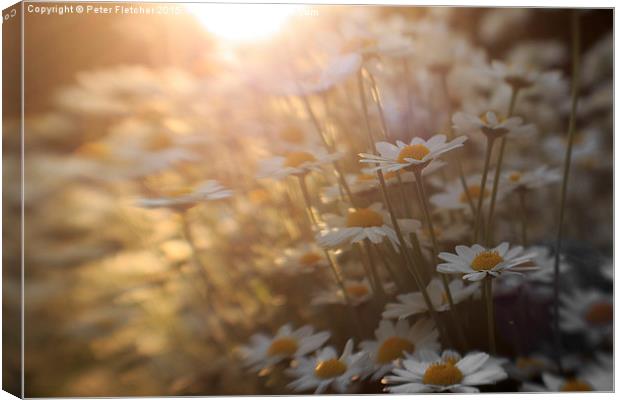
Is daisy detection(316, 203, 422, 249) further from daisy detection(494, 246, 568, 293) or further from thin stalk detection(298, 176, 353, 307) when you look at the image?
daisy detection(494, 246, 568, 293)

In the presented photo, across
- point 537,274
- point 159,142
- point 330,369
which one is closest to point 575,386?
point 537,274

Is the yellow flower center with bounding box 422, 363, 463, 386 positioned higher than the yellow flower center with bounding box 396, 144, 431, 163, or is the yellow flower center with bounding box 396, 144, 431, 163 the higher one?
the yellow flower center with bounding box 396, 144, 431, 163

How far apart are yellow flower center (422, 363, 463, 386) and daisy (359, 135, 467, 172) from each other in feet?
0.90

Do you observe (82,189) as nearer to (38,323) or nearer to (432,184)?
(38,323)

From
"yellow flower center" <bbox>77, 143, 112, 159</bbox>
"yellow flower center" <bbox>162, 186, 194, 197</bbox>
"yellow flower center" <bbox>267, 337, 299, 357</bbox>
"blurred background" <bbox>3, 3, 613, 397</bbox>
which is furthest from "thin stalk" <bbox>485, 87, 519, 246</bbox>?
"yellow flower center" <bbox>77, 143, 112, 159</bbox>

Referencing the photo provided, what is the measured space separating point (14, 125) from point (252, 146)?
14.0 inches

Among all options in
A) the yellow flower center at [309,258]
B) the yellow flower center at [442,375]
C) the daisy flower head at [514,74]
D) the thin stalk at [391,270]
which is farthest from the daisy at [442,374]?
the daisy flower head at [514,74]

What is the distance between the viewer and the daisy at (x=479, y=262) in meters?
1.19

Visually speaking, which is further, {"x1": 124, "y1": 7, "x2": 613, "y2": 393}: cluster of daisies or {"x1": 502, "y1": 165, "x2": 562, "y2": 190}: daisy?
{"x1": 502, "y1": 165, "x2": 562, "y2": 190}: daisy

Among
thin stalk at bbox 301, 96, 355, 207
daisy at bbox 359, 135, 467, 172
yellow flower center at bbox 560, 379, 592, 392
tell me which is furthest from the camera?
yellow flower center at bbox 560, 379, 592, 392

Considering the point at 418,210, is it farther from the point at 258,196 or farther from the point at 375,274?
the point at 258,196

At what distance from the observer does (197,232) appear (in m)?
1.37

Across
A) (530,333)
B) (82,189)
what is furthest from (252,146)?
(530,333)

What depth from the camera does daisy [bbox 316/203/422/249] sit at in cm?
124
